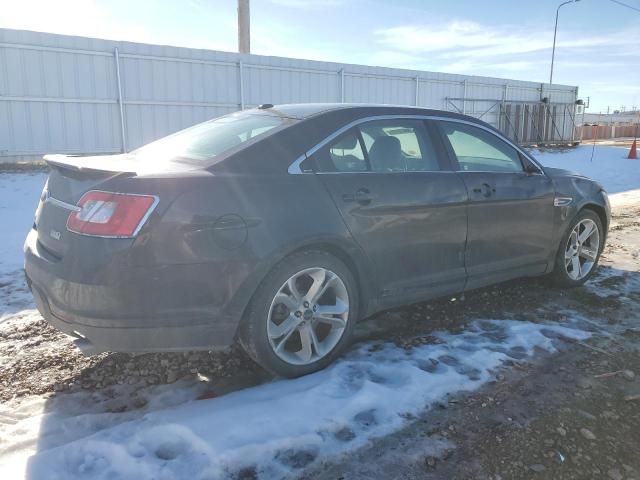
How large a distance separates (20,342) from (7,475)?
1.54m

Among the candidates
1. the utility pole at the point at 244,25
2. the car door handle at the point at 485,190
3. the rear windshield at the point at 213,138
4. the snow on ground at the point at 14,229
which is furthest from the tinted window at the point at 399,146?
the utility pole at the point at 244,25

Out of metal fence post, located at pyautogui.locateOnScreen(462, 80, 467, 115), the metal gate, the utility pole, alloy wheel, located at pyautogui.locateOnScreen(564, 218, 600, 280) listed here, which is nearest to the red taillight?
alloy wheel, located at pyautogui.locateOnScreen(564, 218, 600, 280)

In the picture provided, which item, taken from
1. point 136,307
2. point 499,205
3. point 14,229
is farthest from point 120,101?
point 136,307

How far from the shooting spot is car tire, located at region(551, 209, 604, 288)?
4.71m

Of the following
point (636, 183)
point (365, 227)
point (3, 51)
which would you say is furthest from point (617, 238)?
point (3, 51)

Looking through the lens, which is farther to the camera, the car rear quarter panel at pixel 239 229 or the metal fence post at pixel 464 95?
the metal fence post at pixel 464 95

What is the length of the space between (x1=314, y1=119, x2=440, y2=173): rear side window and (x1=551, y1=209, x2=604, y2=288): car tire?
174 cm

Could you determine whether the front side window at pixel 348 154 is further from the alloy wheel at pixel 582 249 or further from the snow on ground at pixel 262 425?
the alloy wheel at pixel 582 249

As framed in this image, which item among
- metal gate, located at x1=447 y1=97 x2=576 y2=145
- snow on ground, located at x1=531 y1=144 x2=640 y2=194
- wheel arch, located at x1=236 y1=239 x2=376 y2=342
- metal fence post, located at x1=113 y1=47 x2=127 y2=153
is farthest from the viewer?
metal gate, located at x1=447 y1=97 x2=576 y2=145

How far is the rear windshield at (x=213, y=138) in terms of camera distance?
314 centimetres

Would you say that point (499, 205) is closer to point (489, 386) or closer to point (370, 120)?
point (370, 120)

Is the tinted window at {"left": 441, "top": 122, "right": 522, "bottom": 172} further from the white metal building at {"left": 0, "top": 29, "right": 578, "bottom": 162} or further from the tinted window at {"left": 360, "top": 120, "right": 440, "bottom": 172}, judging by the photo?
the white metal building at {"left": 0, "top": 29, "right": 578, "bottom": 162}

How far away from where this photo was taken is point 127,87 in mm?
13898

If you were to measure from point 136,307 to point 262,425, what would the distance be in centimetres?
84
